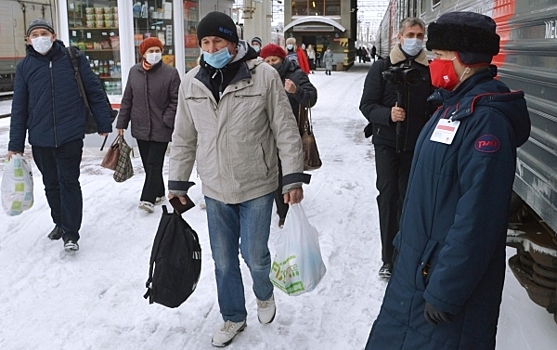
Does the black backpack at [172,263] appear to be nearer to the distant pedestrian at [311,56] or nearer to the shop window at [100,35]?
the shop window at [100,35]

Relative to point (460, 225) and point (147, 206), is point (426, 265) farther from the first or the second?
point (147, 206)

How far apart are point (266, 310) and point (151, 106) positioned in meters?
3.09

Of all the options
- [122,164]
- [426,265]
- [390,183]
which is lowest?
[122,164]

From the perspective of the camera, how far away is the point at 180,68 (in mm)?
9758

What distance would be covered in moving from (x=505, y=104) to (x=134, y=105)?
15.5ft

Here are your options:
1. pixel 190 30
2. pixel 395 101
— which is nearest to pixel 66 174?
pixel 395 101

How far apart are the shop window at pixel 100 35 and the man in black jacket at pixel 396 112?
561cm

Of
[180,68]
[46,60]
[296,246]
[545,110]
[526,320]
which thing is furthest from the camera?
[180,68]

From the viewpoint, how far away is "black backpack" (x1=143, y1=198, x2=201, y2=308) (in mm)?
3422

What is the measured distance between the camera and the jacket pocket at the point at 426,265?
2.22 meters

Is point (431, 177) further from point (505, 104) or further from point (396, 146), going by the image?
point (396, 146)

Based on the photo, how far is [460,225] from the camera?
2.06m

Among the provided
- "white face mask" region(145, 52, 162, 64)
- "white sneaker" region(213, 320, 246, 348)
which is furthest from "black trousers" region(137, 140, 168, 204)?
"white sneaker" region(213, 320, 246, 348)

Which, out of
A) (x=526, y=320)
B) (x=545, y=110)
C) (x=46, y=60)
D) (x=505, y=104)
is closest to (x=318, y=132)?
(x=46, y=60)
